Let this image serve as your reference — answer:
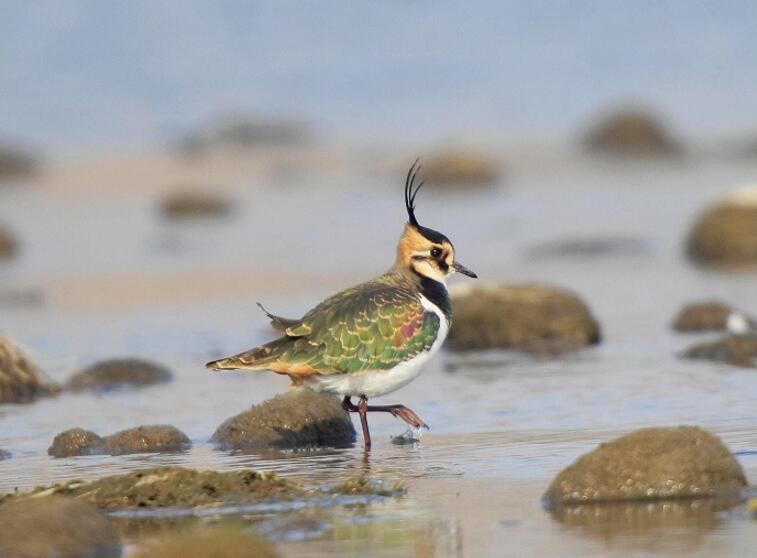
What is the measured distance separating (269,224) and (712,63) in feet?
47.2

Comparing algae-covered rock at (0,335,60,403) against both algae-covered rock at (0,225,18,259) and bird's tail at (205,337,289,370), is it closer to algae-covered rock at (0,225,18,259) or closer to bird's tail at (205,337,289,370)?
bird's tail at (205,337,289,370)

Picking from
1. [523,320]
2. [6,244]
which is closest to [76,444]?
[523,320]

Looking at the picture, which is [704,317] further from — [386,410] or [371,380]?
[371,380]

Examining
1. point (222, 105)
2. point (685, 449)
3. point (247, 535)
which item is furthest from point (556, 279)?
point (222, 105)

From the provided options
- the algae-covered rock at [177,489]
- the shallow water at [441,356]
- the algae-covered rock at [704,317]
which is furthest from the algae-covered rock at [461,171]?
the algae-covered rock at [177,489]

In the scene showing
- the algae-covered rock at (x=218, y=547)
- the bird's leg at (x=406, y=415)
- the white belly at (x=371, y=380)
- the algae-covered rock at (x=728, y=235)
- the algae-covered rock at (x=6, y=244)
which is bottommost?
the algae-covered rock at (x=218, y=547)

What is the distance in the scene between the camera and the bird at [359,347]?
11.2 meters

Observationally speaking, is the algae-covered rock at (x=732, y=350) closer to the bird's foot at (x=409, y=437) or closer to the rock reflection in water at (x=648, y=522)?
the bird's foot at (x=409, y=437)

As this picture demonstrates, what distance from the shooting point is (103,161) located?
101 feet

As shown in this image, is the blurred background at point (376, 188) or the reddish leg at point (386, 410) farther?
the blurred background at point (376, 188)

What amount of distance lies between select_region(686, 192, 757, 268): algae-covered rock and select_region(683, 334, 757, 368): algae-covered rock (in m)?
5.43

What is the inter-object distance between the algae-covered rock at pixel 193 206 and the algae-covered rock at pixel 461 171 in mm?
3141

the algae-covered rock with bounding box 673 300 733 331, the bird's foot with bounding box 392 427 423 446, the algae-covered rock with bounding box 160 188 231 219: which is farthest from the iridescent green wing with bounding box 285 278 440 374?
the algae-covered rock with bounding box 160 188 231 219

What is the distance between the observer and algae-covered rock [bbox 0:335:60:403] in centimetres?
1385
